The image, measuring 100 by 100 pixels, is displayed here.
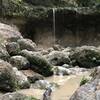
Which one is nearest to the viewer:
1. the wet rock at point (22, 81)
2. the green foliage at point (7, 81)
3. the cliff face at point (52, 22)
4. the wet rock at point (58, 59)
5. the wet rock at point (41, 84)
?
the green foliage at point (7, 81)

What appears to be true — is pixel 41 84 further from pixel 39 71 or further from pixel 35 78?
pixel 39 71

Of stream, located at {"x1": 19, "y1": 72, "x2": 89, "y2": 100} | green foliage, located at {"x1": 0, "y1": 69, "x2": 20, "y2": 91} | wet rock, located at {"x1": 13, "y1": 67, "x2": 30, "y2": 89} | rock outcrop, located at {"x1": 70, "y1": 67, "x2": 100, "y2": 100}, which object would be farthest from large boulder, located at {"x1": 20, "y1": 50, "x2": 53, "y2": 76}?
rock outcrop, located at {"x1": 70, "y1": 67, "x2": 100, "y2": 100}

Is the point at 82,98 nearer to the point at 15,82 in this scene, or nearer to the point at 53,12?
the point at 15,82

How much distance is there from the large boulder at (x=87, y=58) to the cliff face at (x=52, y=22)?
665 cm

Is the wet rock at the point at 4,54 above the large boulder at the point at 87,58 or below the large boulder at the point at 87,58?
above

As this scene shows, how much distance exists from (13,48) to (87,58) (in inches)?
151

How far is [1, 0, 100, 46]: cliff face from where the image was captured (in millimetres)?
25375

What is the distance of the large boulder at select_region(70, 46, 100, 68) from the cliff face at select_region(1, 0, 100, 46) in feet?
21.8

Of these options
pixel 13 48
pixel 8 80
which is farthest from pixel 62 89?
pixel 13 48

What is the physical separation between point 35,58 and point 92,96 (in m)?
8.52

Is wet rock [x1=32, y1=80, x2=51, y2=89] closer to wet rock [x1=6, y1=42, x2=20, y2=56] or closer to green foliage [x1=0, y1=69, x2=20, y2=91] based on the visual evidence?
green foliage [x1=0, y1=69, x2=20, y2=91]

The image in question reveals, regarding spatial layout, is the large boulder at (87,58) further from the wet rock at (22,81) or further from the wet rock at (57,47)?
the wet rock at (22,81)

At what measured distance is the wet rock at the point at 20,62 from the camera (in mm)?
14992

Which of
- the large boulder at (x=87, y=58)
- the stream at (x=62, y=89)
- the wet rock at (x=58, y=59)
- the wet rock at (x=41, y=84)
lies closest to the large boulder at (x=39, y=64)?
the stream at (x=62, y=89)
